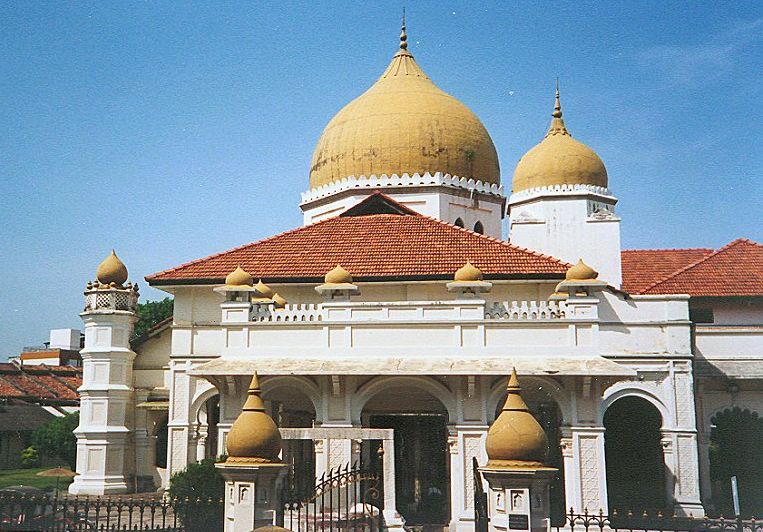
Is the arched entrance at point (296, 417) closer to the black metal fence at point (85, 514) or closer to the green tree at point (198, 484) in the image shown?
the green tree at point (198, 484)

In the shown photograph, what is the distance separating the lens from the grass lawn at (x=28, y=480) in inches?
971

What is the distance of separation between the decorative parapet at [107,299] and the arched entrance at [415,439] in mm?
8450

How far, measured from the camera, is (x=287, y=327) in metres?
17.5

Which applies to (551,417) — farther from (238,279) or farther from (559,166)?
(559,166)

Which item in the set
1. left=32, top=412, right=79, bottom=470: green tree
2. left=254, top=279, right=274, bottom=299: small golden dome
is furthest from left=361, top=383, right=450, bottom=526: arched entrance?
left=32, top=412, right=79, bottom=470: green tree

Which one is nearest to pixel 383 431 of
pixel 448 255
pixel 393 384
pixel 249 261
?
pixel 393 384

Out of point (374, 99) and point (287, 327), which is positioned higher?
point (374, 99)

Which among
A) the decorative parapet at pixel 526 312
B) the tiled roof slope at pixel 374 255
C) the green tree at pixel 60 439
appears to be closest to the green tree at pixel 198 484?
the tiled roof slope at pixel 374 255

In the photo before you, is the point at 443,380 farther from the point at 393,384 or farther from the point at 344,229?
the point at 344,229

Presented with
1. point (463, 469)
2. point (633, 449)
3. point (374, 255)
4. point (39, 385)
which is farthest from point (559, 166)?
point (39, 385)

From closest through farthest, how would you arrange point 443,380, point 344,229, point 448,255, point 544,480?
point 544,480
point 443,380
point 448,255
point 344,229

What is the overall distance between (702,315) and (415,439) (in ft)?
35.8

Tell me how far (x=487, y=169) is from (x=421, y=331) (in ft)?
35.9

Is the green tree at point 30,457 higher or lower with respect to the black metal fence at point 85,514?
higher
